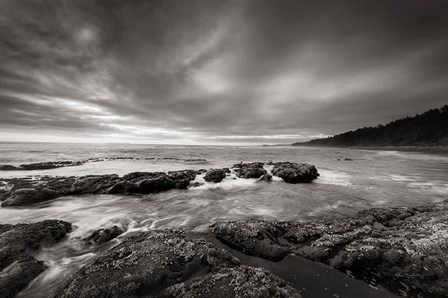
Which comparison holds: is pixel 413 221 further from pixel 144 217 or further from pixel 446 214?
pixel 144 217

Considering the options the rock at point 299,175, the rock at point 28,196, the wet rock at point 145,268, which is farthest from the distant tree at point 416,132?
the rock at point 28,196

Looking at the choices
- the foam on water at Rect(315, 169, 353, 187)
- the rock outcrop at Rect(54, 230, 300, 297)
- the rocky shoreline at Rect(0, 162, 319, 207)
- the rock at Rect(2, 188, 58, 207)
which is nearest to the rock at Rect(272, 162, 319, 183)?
the rocky shoreline at Rect(0, 162, 319, 207)

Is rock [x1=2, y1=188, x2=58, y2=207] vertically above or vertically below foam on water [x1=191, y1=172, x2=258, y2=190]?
above

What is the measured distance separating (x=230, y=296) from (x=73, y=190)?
15491mm

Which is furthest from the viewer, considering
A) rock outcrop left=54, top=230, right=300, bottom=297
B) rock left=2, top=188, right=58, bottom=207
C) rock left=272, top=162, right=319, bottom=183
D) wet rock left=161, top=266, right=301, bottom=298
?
rock left=272, top=162, right=319, bottom=183

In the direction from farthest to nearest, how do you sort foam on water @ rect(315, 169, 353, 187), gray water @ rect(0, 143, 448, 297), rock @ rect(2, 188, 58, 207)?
foam on water @ rect(315, 169, 353, 187) < rock @ rect(2, 188, 58, 207) < gray water @ rect(0, 143, 448, 297)

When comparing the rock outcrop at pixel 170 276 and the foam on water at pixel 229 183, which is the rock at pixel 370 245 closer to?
the rock outcrop at pixel 170 276

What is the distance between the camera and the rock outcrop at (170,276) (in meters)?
4.13

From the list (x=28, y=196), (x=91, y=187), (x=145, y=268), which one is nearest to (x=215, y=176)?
(x=91, y=187)

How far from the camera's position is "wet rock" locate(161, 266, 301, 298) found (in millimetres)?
4008

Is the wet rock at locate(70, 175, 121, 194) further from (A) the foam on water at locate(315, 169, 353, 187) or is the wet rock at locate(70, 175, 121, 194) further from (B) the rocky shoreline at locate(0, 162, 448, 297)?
(A) the foam on water at locate(315, 169, 353, 187)

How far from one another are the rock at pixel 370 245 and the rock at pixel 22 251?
530 centimetres

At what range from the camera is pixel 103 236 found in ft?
25.0

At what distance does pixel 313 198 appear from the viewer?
44.4ft
